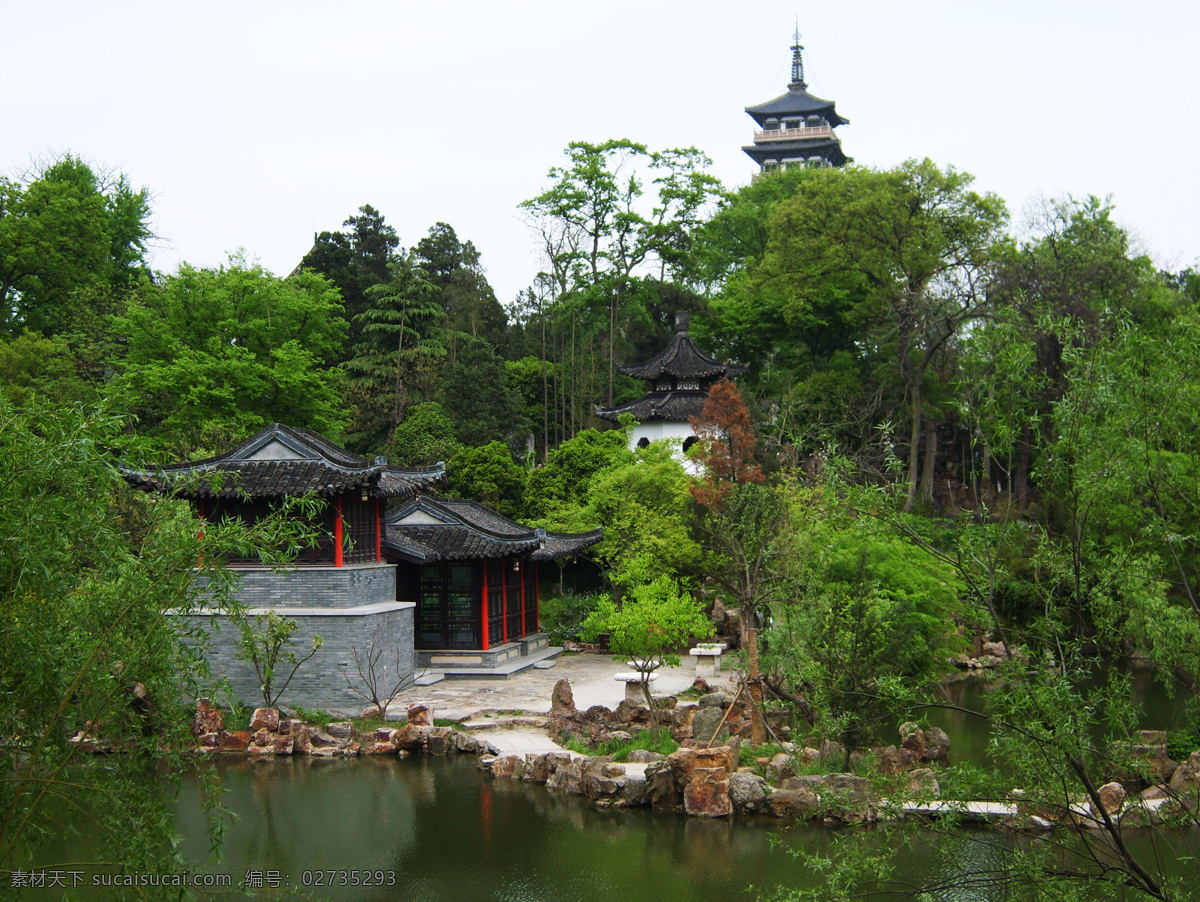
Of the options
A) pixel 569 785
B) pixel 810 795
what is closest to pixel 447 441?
pixel 569 785

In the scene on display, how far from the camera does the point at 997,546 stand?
5.07m

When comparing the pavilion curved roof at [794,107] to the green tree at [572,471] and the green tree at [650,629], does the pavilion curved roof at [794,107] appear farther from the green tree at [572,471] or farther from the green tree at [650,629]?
the green tree at [650,629]

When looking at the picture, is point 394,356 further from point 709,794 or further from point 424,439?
point 709,794

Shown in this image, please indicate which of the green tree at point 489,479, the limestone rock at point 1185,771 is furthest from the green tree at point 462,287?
the limestone rock at point 1185,771

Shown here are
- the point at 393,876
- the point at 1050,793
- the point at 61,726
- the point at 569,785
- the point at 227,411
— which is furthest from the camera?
the point at 227,411

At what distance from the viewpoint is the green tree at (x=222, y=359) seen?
69.0ft

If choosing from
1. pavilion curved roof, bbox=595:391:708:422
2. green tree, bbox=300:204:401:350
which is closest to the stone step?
pavilion curved roof, bbox=595:391:708:422

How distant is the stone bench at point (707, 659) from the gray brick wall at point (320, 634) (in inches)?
222

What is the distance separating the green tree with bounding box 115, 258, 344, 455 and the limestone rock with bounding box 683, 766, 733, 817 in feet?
43.3

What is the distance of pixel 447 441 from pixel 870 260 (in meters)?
11.9

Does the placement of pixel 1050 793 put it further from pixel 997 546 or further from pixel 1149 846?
pixel 1149 846

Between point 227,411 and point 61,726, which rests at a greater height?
point 227,411

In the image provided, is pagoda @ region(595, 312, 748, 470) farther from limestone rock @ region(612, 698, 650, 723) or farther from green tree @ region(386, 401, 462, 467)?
limestone rock @ region(612, 698, 650, 723)

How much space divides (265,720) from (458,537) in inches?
215
